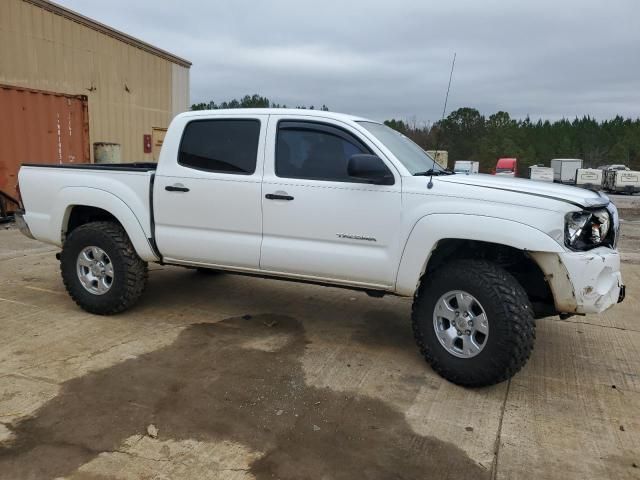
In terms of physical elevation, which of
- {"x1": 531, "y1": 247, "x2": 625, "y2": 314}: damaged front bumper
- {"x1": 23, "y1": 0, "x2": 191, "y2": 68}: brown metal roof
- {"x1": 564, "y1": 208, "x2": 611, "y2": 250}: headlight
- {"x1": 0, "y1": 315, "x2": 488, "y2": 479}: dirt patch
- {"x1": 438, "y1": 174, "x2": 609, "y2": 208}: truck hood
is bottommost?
{"x1": 0, "y1": 315, "x2": 488, "y2": 479}: dirt patch

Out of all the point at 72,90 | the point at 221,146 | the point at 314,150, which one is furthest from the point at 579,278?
the point at 72,90

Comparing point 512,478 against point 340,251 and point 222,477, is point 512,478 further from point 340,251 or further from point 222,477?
point 340,251

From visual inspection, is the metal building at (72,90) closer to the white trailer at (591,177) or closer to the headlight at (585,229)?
the headlight at (585,229)

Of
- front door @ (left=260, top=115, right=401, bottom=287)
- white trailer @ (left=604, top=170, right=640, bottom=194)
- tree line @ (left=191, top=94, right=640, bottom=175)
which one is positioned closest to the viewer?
front door @ (left=260, top=115, right=401, bottom=287)

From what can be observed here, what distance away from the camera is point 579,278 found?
348cm

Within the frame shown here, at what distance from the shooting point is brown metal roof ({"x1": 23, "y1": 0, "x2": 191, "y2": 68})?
11.3 m

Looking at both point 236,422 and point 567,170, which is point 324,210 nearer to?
point 236,422

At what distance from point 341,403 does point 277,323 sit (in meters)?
1.70

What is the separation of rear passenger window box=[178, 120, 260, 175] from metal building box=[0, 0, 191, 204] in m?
6.66

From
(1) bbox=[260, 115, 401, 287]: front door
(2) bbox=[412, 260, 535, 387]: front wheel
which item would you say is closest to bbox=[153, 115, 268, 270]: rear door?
(1) bbox=[260, 115, 401, 287]: front door

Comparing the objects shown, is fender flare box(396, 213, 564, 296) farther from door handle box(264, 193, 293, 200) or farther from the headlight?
door handle box(264, 193, 293, 200)

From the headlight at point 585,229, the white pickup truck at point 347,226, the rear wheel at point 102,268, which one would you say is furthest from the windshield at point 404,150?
the rear wheel at point 102,268

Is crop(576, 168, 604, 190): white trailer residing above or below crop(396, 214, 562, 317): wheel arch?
below

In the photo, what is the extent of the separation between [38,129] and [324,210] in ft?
31.4
